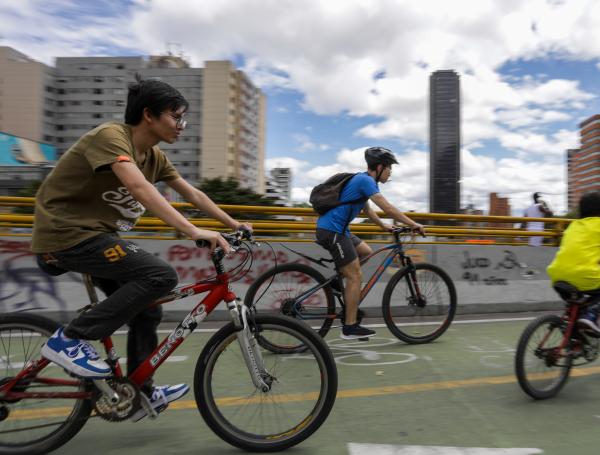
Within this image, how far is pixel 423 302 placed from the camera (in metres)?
5.35

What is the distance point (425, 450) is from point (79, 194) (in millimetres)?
2266

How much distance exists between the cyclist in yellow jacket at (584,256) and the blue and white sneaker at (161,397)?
106 inches

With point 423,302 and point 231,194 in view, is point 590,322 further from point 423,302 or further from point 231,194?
point 231,194

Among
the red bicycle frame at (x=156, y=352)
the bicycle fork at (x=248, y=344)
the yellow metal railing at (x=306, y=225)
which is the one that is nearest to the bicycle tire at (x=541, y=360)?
the bicycle fork at (x=248, y=344)

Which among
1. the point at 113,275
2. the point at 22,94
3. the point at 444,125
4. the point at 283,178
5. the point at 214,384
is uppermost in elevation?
the point at 444,125

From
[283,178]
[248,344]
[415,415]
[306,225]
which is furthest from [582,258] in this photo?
[283,178]

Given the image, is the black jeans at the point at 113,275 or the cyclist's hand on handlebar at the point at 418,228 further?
the cyclist's hand on handlebar at the point at 418,228

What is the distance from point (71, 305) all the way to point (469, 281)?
5.31 meters

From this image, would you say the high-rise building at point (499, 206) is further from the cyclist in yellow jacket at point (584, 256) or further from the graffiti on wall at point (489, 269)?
the cyclist in yellow jacket at point (584, 256)

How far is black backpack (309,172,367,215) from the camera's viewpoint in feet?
15.7

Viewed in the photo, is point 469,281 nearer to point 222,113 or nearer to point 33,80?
point 222,113

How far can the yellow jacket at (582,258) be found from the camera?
3.43m

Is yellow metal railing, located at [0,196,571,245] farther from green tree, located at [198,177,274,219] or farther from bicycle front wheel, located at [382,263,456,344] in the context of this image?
green tree, located at [198,177,274,219]

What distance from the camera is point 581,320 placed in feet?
11.6
